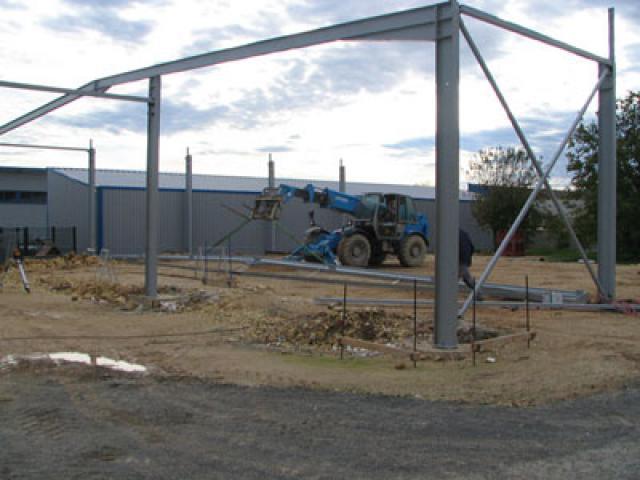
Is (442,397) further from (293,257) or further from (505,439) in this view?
(293,257)

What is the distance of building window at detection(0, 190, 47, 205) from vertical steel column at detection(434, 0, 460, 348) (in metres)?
55.0

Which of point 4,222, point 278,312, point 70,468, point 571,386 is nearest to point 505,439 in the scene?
point 571,386

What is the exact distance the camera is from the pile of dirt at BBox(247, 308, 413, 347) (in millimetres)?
11406

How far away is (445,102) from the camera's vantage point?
32.2 ft

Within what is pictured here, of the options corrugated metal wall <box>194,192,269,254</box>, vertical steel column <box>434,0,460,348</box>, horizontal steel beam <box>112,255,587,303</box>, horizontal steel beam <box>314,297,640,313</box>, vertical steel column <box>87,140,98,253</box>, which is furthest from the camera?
corrugated metal wall <box>194,192,269,254</box>

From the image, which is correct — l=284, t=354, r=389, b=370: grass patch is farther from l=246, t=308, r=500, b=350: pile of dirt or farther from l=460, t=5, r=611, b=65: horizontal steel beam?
l=460, t=5, r=611, b=65: horizontal steel beam

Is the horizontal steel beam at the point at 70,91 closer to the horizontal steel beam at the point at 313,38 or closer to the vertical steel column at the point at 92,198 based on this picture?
the horizontal steel beam at the point at 313,38

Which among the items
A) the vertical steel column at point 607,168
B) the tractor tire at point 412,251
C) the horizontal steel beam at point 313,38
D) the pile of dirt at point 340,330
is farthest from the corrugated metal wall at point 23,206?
the vertical steel column at point 607,168

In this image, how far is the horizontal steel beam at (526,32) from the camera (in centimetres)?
1038

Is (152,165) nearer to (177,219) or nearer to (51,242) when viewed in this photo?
(51,242)

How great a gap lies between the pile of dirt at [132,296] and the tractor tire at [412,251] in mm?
11395

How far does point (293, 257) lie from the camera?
89.2ft

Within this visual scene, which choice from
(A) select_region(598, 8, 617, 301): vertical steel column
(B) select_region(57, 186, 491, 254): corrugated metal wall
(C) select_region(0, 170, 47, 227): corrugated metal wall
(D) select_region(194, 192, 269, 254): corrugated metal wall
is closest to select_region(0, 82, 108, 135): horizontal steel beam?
A: (A) select_region(598, 8, 617, 301): vertical steel column

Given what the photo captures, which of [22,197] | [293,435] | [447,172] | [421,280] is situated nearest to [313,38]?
[447,172]
